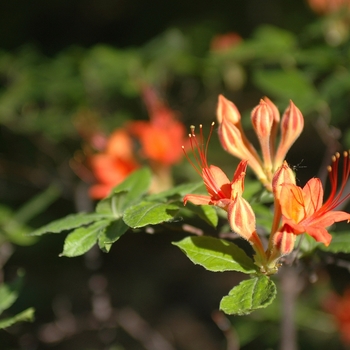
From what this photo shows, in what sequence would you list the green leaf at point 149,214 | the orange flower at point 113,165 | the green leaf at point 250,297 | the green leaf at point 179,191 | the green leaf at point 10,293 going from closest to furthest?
the green leaf at point 250,297 < the green leaf at point 149,214 < the green leaf at point 179,191 < the green leaf at point 10,293 < the orange flower at point 113,165

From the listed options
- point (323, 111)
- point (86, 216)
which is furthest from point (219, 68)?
point (86, 216)

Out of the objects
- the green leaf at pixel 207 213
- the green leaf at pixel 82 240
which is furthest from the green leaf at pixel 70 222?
the green leaf at pixel 207 213

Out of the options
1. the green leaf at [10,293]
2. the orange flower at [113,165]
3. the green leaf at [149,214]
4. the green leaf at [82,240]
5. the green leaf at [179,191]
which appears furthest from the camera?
the orange flower at [113,165]

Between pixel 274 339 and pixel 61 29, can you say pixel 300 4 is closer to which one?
pixel 61 29

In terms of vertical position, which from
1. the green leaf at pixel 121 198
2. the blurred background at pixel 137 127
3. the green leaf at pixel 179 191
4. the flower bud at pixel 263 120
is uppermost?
the flower bud at pixel 263 120

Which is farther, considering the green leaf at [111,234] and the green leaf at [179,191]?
Result: the green leaf at [179,191]

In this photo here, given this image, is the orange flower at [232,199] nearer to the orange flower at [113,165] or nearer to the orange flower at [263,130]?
the orange flower at [263,130]

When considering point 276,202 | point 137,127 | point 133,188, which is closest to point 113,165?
point 137,127
